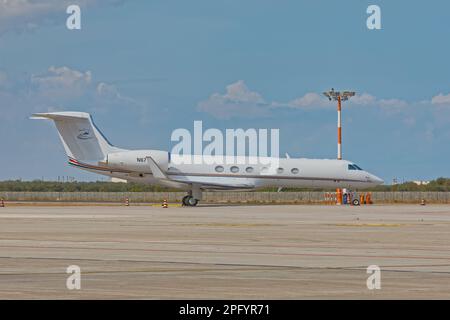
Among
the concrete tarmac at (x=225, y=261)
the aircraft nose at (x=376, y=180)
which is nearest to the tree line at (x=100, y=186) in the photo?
the aircraft nose at (x=376, y=180)

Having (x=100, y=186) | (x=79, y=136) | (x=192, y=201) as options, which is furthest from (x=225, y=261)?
(x=100, y=186)

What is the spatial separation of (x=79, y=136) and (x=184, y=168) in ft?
27.8

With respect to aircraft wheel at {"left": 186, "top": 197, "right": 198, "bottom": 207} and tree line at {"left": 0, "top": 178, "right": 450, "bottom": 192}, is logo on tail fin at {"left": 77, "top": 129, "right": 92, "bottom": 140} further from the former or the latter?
tree line at {"left": 0, "top": 178, "right": 450, "bottom": 192}

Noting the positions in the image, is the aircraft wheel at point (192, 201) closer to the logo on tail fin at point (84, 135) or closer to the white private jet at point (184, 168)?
the white private jet at point (184, 168)

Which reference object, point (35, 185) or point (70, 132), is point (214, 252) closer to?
point (70, 132)

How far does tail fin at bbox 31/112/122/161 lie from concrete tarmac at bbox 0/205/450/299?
35.8 metres

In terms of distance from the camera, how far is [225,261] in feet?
72.8

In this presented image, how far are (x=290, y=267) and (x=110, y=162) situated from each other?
5315cm

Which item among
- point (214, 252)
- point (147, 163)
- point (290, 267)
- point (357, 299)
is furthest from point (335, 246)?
point (147, 163)

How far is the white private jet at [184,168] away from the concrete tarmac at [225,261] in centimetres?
3397

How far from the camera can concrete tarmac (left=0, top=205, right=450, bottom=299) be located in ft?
52.9

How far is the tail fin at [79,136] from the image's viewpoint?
74.9 m

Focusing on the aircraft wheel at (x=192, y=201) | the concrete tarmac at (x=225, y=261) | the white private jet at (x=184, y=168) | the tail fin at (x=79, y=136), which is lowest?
the concrete tarmac at (x=225, y=261)

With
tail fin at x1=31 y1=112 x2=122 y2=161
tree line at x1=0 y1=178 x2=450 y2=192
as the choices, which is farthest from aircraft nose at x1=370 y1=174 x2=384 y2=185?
tree line at x1=0 y1=178 x2=450 y2=192
